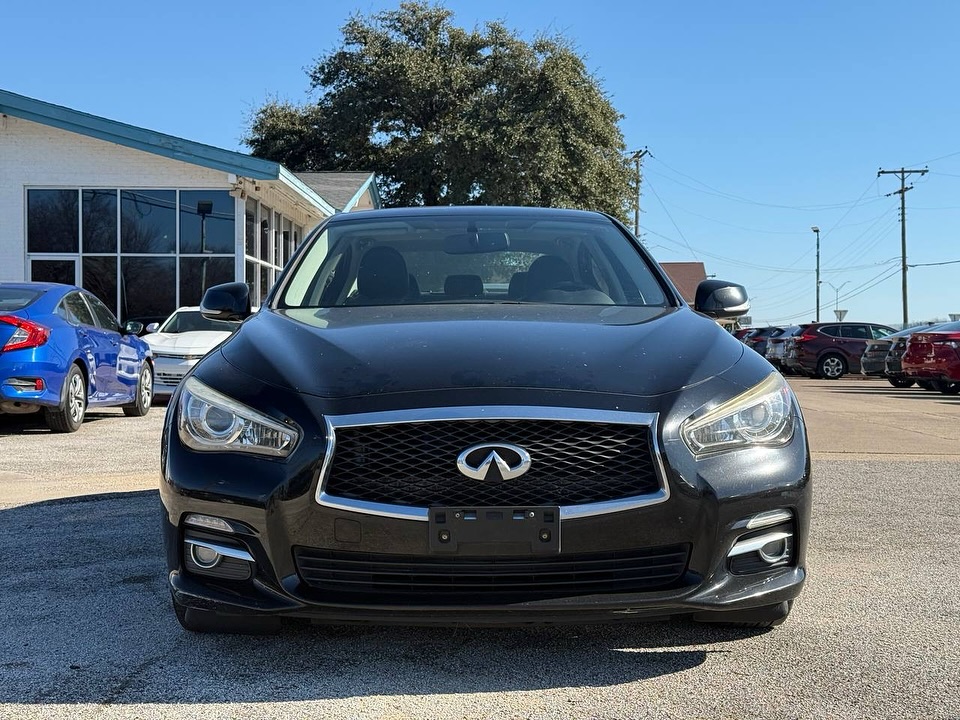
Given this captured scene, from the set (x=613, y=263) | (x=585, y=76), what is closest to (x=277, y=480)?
(x=613, y=263)

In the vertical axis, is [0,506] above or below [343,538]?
below

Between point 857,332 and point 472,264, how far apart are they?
25053mm

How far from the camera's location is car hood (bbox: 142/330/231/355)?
43.8 feet

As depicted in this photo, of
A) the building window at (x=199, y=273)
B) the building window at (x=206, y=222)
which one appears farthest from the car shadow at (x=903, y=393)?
the building window at (x=206, y=222)

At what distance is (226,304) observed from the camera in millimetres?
4543

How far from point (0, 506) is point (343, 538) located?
155 inches

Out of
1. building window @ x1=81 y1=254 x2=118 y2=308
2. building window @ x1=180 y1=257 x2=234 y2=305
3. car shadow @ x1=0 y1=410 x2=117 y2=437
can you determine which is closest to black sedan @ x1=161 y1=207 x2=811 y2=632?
car shadow @ x1=0 y1=410 x2=117 y2=437

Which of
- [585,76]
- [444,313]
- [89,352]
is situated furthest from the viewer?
[585,76]

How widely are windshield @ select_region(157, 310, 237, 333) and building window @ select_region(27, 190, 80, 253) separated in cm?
505

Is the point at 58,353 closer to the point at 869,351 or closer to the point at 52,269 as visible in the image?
the point at 52,269

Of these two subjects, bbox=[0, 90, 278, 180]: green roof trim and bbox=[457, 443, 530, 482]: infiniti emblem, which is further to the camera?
bbox=[0, 90, 278, 180]: green roof trim

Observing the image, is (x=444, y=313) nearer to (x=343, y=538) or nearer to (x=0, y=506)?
(x=343, y=538)

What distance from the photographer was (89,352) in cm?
1022

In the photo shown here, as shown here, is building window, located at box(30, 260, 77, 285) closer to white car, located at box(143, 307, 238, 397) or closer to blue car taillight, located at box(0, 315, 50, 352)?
white car, located at box(143, 307, 238, 397)
